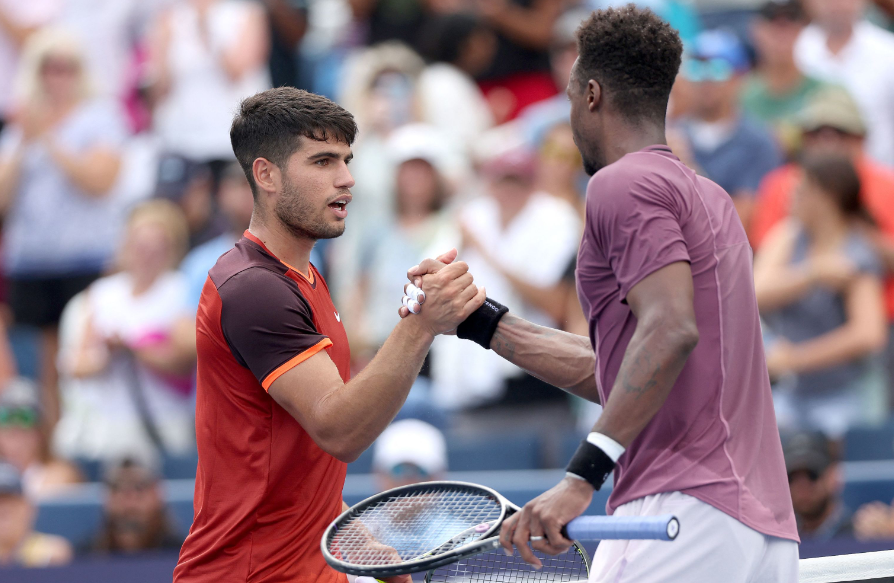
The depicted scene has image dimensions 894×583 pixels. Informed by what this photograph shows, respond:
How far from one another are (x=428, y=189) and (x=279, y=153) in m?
3.82

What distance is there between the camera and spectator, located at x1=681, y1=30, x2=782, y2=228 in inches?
257

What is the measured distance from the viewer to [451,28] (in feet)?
26.0

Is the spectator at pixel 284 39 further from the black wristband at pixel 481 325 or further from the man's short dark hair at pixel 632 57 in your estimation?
the man's short dark hair at pixel 632 57

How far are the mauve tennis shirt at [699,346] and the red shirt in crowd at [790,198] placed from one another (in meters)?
3.55

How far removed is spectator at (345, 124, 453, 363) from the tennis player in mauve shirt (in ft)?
12.7

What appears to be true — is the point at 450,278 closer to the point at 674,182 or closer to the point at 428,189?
the point at 674,182

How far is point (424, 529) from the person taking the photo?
9.75 ft

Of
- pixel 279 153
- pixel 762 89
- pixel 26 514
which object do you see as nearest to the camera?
pixel 279 153

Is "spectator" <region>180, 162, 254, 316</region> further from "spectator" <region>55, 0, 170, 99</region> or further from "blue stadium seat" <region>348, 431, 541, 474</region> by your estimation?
"blue stadium seat" <region>348, 431, 541, 474</region>

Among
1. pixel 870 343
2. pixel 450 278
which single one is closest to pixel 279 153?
pixel 450 278

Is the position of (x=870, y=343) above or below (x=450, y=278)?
below

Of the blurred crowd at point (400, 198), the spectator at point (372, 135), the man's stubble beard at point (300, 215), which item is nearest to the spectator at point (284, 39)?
the blurred crowd at point (400, 198)

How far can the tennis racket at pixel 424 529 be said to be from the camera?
256cm

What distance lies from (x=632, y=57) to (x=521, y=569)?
151 centimetres
